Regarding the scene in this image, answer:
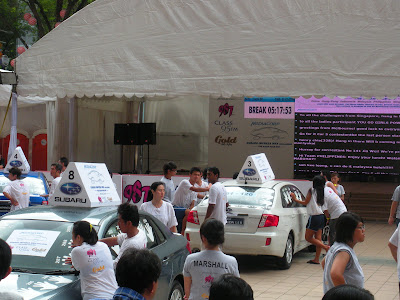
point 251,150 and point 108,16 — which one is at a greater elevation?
point 108,16

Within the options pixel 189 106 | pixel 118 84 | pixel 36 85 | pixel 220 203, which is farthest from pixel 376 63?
pixel 189 106

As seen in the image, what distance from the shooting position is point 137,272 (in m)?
3.55

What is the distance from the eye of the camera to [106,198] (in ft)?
25.6

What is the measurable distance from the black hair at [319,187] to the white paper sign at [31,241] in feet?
21.3

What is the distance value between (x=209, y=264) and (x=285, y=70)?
683 centimetres

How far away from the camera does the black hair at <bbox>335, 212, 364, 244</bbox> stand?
502 cm

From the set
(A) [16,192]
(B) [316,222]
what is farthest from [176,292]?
(A) [16,192]

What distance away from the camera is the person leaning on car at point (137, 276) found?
138 inches

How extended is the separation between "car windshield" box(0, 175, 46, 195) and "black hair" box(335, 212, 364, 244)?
11097mm

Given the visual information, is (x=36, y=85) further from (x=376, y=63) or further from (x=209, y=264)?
(x=209, y=264)

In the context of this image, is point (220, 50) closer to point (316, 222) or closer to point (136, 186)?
point (316, 222)

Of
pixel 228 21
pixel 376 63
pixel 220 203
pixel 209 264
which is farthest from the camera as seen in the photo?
pixel 228 21

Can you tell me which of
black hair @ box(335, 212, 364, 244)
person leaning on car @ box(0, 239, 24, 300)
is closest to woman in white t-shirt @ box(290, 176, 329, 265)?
black hair @ box(335, 212, 364, 244)

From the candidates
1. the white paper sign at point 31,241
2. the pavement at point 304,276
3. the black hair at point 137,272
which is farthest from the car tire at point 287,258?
the black hair at point 137,272
